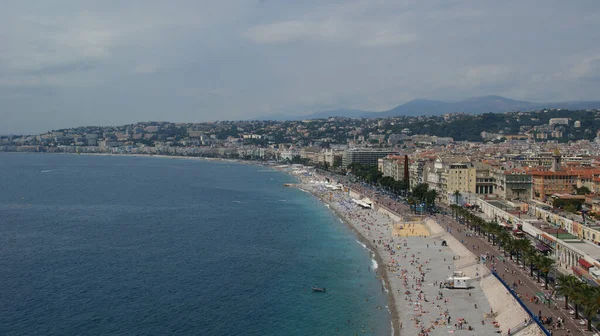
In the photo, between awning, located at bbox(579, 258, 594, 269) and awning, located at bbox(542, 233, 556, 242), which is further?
awning, located at bbox(542, 233, 556, 242)

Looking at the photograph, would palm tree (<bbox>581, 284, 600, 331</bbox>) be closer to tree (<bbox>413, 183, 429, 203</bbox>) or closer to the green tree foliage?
the green tree foliage

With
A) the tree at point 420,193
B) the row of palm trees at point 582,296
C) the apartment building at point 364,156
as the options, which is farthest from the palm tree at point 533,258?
the apartment building at point 364,156

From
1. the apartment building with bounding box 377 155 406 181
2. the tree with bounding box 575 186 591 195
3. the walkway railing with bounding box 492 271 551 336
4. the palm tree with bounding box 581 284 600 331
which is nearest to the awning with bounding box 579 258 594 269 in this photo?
the walkway railing with bounding box 492 271 551 336

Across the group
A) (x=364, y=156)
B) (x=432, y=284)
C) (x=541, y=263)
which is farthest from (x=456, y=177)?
(x=364, y=156)

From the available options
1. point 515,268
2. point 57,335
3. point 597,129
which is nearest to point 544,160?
point 515,268

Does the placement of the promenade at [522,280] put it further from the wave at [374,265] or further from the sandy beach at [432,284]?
the wave at [374,265]

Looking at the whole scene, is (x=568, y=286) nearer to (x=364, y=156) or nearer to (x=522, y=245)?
(x=522, y=245)

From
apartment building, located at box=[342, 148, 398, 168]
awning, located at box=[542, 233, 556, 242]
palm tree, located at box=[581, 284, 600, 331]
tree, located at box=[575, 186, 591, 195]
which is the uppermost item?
palm tree, located at box=[581, 284, 600, 331]
